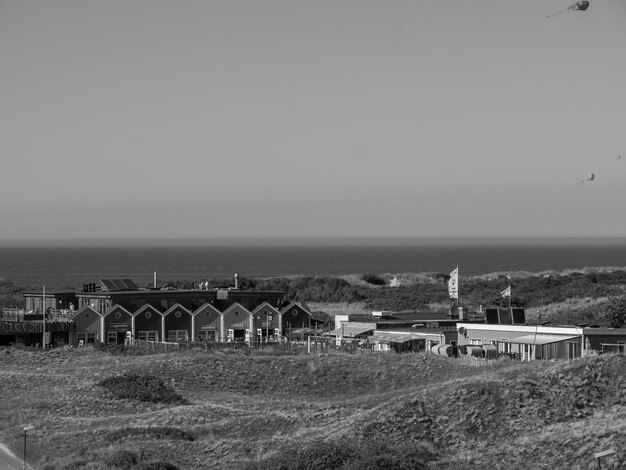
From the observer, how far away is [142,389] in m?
40.6

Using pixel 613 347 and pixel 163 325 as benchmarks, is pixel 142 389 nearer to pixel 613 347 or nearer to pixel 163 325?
pixel 163 325

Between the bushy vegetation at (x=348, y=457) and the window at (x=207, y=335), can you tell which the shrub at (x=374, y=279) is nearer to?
the window at (x=207, y=335)

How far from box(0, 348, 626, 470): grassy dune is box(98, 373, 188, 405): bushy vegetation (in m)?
0.13

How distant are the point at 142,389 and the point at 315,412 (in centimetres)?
811

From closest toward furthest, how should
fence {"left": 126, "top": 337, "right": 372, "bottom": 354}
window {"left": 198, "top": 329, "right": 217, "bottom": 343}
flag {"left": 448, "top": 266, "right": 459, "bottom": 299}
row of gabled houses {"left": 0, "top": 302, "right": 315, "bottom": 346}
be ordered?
1. fence {"left": 126, "top": 337, "right": 372, "bottom": 354}
2. row of gabled houses {"left": 0, "top": 302, "right": 315, "bottom": 346}
3. flag {"left": 448, "top": 266, "right": 459, "bottom": 299}
4. window {"left": 198, "top": 329, "right": 217, "bottom": 343}

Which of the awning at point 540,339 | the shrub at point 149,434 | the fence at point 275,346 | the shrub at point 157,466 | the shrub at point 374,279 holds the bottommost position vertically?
the shrub at point 157,466

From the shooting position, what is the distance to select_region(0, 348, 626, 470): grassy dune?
30.0m

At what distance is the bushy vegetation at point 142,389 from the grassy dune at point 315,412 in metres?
0.13

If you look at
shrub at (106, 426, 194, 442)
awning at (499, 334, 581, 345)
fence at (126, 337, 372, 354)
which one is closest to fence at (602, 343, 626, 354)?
awning at (499, 334, 581, 345)

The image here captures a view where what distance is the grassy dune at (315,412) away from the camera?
98.4 ft

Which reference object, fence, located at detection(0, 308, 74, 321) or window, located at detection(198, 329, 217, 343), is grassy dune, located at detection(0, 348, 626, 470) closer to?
fence, located at detection(0, 308, 74, 321)

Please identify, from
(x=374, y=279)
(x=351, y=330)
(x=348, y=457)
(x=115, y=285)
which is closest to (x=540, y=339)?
(x=351, y=330)

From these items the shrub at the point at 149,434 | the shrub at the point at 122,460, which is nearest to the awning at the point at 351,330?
the shrub at the point at 149,434

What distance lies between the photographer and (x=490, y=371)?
133 feet
